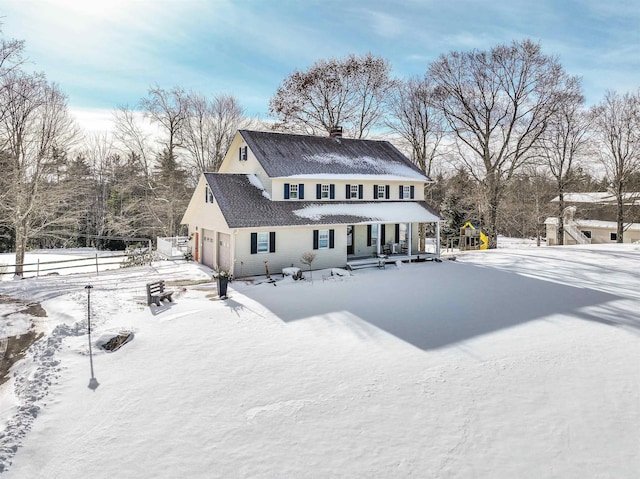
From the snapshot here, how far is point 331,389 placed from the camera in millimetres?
7562

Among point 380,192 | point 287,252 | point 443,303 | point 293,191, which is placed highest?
point 380,192

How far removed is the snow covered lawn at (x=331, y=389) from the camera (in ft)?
18.3

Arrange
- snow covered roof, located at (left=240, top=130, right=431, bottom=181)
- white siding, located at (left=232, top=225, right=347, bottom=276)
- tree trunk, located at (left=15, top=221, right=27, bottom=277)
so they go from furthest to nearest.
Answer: tree trunk, located at (left=15, top=221, right=27, bottom=277)
snow covered roof, located at (left=240, top=130, right=431, bottom=181)
white siding, located at (left=232, top=225, right=347, bottom=276)

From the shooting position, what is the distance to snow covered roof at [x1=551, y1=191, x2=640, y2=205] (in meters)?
35.0

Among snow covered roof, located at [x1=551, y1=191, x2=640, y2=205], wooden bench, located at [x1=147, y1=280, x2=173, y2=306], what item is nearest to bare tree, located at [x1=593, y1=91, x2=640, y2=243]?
snow covered roof, located at [x1=551, y1=191, x2=640, y2=205]

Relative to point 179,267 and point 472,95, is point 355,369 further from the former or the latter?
point 472,95

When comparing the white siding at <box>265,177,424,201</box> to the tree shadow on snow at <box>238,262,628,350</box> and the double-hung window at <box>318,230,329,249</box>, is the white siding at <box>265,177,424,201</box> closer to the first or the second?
the double-hung window at <box>318,230,329,249</box>

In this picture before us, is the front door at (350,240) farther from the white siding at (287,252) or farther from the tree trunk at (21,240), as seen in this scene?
the tree trunk at (21,240)

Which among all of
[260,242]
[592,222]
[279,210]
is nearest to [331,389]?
[260,242]

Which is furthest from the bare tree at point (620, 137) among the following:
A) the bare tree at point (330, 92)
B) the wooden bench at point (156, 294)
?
the wooden bench at point (156, 294)

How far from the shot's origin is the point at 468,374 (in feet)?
26.9

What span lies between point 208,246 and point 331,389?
1595cm

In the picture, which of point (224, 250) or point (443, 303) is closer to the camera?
point (443, 303)

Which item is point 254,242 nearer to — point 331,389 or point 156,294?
point 156,294
